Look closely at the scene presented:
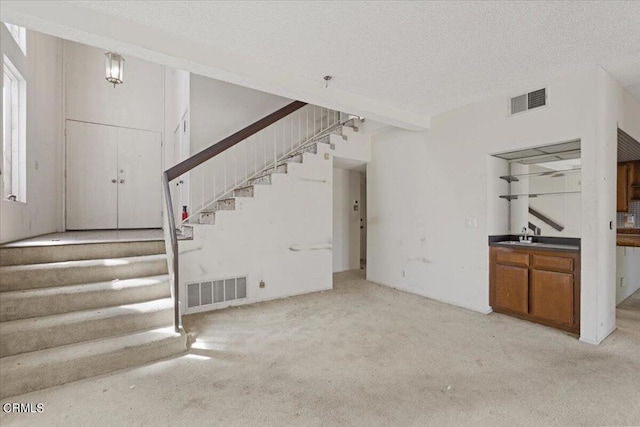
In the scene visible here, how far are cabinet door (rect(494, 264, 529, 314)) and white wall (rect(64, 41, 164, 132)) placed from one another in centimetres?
687

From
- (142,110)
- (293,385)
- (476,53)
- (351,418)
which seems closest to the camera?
(351,418)

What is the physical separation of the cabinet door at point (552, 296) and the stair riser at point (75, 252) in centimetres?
440

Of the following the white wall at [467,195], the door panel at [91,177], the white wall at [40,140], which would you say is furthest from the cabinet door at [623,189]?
the door panel at [91,177]

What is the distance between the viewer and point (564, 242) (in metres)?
3.68

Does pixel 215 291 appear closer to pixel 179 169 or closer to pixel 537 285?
pixel 179 169

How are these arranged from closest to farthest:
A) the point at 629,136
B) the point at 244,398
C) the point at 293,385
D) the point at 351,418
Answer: the point at 351,418
the point at 244,398
the point at 293,385
the point at 629,136

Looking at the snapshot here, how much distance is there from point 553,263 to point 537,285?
12.2 inches

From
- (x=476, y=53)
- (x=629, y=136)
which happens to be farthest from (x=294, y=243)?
(x=629, y=136)

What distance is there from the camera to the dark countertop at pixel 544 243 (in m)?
3.32

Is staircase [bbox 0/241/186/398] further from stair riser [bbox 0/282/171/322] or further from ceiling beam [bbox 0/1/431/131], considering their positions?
ceiling beam [bbox 0/1/431/131]

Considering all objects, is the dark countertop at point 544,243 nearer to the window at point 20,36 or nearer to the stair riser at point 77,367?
the stair riser at point 77,367

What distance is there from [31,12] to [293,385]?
3108 millimetres

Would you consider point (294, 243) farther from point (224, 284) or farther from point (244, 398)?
point (244, 398)

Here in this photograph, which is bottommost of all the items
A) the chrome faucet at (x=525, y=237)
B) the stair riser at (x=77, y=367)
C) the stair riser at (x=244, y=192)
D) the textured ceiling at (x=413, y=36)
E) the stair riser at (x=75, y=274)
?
the stair riser at (x=77, y=367)
